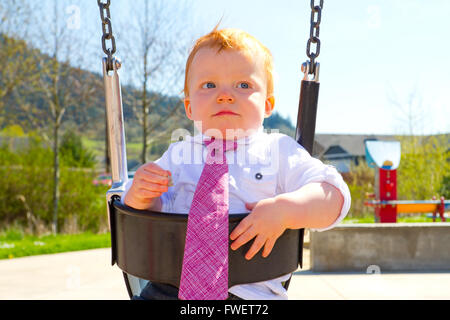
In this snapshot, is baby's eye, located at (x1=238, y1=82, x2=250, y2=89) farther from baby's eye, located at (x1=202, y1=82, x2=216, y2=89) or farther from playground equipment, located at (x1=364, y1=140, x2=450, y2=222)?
playground equipment, located at (x1=364, y1=140, x2=450, y2=222)

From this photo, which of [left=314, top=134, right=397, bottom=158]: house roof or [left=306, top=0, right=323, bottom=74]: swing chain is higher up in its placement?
[left=314, top=134, right=397, bottom=158]: house roof

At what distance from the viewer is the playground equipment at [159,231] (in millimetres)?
1050

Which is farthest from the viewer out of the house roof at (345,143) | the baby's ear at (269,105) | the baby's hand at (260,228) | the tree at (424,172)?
the house roof at (345,143)

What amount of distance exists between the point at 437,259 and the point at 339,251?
106cm

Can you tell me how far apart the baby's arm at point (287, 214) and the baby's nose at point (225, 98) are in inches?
12.0

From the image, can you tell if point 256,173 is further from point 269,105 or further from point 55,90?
point 55,90

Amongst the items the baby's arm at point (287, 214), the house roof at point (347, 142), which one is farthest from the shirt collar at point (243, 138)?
the house roof at point (347, 142)

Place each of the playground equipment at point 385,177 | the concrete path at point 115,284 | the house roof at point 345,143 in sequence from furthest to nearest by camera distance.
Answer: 1. the house roof at point 345,143
2. the playground equipment at point 385,177
3. the concrete path at point 115,284

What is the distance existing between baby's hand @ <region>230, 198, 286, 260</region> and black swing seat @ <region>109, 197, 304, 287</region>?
2 cm

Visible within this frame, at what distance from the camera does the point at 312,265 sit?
4.39m

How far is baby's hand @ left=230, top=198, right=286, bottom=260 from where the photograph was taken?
100 cm

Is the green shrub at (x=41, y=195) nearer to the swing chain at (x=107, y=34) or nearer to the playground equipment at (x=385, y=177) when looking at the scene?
the playground equipment at (x=385, y=177)

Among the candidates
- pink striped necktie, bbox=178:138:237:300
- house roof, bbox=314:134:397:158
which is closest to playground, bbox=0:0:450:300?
pink striped necktie, bbox=178:138:237:300

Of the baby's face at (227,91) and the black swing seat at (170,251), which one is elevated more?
the baby's face at (227,91)
